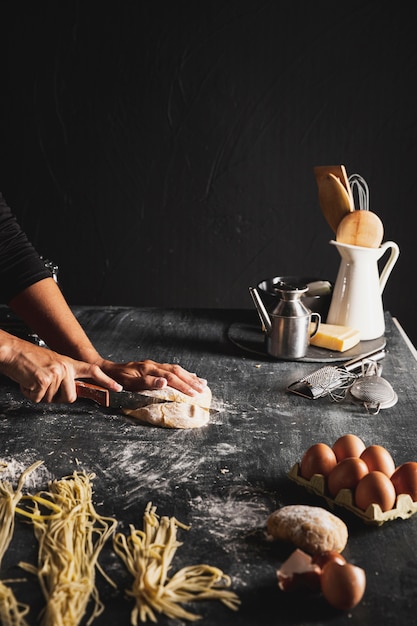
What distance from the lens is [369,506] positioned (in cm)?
122

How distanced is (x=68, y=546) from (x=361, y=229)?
1515mm

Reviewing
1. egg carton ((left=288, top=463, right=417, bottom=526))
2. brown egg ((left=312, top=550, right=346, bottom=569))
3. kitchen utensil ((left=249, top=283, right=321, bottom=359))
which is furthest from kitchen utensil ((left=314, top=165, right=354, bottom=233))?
brown egg ((left=312, top=550, right=346, bottom=569))

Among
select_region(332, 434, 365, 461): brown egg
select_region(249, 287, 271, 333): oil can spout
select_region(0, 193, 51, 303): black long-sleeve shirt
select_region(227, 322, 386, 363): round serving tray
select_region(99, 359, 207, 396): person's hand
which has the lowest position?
select_region(227, 322, 386, 363): round serving tray

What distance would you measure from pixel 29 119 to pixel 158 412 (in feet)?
8.47

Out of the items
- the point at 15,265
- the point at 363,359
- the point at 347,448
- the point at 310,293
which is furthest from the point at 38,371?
the point at 310,293

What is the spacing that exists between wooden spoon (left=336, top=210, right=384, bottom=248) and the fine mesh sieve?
25.7 inches

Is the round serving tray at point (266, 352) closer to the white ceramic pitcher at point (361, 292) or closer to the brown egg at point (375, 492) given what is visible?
the white ceramic pitcher at point (361, 292)

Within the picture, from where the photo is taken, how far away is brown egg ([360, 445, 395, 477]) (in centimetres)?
132

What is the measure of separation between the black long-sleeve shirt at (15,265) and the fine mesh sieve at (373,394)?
105 cm

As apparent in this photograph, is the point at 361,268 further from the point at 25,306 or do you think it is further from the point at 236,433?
the point at 25,306

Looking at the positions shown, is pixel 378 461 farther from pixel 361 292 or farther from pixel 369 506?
pixel 361 292

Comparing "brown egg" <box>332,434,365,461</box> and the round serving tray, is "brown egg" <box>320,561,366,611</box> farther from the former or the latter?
the round serving tray

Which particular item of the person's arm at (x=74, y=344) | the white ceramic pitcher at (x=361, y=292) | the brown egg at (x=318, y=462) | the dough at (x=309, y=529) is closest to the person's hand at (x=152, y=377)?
the person's arm at (x=74, y=344)

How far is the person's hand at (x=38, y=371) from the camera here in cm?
164
